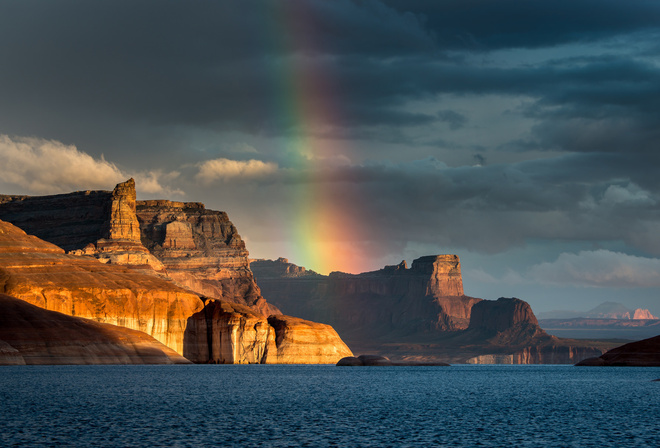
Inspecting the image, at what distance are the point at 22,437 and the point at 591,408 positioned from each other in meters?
67.1

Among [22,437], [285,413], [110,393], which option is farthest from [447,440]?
[110,393]

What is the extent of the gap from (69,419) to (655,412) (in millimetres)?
62890

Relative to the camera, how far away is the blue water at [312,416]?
71500 mm

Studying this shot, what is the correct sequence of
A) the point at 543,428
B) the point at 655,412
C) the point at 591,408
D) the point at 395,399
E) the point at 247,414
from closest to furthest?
1. the point at 543,428
2. the point at 247,414
3. the point at 655,412
4. the point at 591,408
5. the point at 395,399

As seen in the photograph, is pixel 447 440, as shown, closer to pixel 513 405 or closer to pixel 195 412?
pixel 195 412

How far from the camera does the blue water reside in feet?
235

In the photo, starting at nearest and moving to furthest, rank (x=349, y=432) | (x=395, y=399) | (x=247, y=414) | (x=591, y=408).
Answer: (x=349, y=432) → (x=247, y=414) → (x=591, y=408) → (x=395, y=399)

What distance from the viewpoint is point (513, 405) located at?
→ 112188 mm

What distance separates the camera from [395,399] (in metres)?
121

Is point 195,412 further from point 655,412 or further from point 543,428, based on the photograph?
point 655,412

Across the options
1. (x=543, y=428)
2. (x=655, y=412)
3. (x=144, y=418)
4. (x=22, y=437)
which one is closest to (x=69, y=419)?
(x=144, y=418)

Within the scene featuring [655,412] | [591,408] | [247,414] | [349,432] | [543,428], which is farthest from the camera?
[591,408]

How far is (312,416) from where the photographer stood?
301ft

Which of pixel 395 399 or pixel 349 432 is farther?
pixel 395 399
